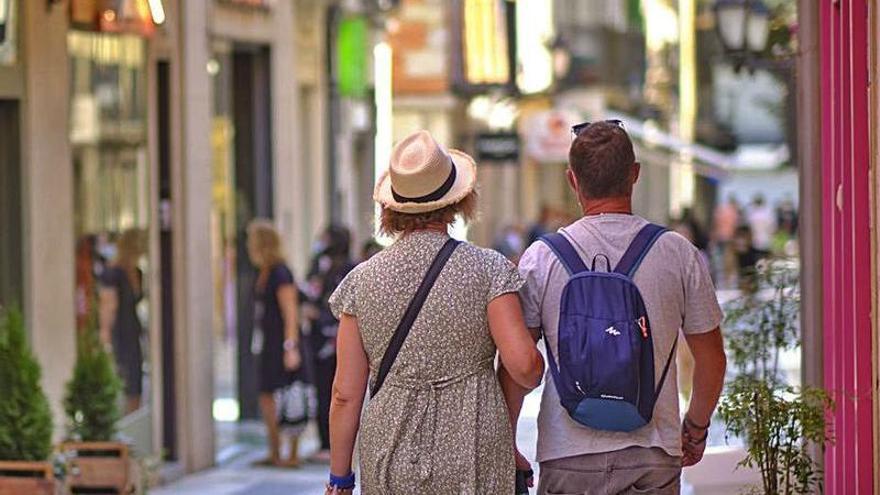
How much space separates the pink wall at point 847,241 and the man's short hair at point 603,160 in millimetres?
1652

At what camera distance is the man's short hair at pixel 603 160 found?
17.3ft

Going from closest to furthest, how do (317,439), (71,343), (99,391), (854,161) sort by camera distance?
1. (854,161)
2. (99,391)
3. (71,343)
4. (317,439)

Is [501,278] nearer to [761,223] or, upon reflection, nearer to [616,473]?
[616,473]

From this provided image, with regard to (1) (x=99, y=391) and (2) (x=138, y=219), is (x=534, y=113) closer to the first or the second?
(2) (x=138, y=219)

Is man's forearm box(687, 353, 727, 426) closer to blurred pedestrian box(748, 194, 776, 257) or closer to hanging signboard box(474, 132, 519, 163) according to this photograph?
hanging signboard box(474, 132, 519, 163)

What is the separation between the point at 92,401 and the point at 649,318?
652cm

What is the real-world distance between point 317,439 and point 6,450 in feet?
23.3

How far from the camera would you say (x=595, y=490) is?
203 inches

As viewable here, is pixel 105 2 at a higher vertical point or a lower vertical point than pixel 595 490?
higher

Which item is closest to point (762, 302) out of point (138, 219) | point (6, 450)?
point (6, 450)

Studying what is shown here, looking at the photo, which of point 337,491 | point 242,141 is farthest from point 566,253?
point 242,141

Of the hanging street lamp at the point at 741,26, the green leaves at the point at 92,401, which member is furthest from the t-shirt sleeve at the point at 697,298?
the hanging street lamp at the point at 741,26

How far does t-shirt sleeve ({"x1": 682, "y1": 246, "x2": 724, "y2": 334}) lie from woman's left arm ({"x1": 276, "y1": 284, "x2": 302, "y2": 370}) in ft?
31.2

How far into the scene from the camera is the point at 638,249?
17.4 ft
